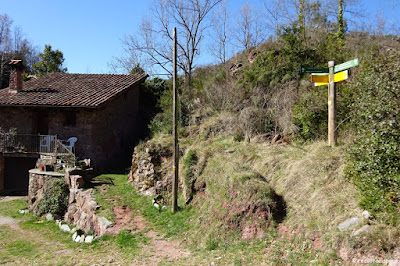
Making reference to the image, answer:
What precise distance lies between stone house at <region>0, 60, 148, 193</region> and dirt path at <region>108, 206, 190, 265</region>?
6.30 metres

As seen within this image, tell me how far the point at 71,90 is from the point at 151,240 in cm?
1248

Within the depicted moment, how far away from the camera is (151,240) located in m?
8.53

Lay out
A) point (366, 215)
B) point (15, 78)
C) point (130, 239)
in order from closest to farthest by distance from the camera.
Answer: point (366, 215) < point (130, 239) < point (15, 78)

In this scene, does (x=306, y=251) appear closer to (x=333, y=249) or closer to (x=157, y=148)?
(x=333, y=249)

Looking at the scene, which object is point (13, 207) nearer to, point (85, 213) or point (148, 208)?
point (85, 213)

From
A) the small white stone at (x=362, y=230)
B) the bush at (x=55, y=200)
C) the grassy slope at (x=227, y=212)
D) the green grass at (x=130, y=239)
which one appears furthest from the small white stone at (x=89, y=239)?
the small white stone at (x=362, y=230)

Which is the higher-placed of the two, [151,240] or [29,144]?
[29,144]

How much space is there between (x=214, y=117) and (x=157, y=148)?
3.33 meters

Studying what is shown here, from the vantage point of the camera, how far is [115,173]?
15586mm

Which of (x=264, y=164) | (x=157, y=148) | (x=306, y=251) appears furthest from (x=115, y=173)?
(x=306, y=251)

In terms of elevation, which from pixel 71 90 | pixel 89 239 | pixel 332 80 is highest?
pixel 71 90

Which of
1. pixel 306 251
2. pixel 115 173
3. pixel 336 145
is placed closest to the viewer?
pixel 306 251

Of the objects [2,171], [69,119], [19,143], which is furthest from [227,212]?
[2,171]

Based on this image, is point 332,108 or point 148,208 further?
point 148,208
